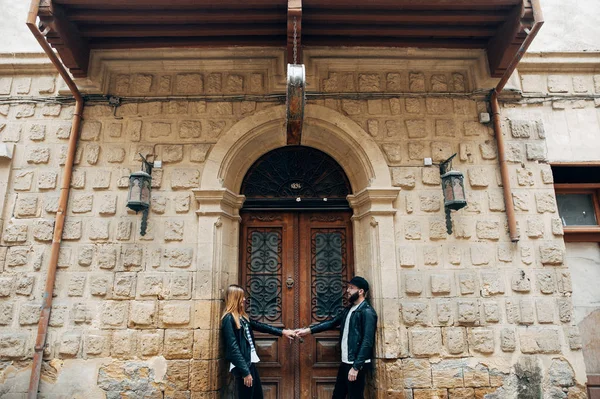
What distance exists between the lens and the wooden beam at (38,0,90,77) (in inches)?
177

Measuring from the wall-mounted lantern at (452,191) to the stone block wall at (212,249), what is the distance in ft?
0.35

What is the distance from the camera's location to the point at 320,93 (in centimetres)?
535

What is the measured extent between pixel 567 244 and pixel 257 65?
457 centimetres

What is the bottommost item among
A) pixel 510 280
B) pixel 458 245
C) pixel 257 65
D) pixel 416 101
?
pixel 510 280

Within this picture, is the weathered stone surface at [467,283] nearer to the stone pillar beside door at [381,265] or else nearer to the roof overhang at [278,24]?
the stone pillar beside door at [381,265]

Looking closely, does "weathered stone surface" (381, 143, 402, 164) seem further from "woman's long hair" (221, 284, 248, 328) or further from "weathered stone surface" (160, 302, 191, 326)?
"weathered stone surface" (160, 302, 191, 326)

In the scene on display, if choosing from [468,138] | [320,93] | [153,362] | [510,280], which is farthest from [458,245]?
[153,362]

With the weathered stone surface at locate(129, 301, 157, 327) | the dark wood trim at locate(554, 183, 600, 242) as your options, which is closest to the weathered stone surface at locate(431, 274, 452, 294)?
the dark wood trim at locate(554, 183, 600, 242)

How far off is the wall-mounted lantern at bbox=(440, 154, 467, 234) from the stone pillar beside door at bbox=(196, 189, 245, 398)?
258cm

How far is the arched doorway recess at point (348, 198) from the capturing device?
15.8ft

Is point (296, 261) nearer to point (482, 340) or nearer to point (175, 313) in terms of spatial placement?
point (175, 313)

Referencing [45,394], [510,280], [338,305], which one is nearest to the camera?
[45,394]

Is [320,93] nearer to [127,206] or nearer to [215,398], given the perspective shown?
[127,206]

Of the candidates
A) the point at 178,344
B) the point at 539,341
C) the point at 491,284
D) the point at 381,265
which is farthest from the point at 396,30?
the point at 178,344
